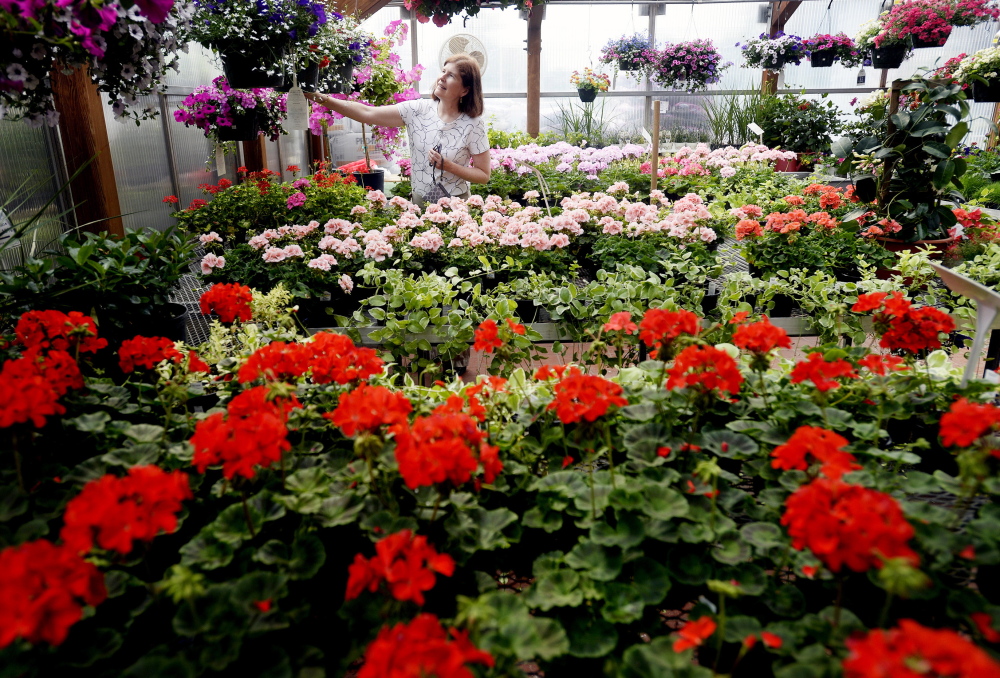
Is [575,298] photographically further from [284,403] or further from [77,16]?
[77,16]

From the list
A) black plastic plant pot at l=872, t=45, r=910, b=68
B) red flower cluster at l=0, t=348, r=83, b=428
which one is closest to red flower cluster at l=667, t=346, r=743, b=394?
red flower cluster at l=0, t=348, r=83, b=428

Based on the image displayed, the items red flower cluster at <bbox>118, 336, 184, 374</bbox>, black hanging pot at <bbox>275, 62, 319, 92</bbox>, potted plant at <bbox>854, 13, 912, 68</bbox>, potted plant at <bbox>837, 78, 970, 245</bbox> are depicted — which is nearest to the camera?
red flower cluster at <bbox>118, 336, 184, 374</bbox>

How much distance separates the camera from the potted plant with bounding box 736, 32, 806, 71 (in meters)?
7.00

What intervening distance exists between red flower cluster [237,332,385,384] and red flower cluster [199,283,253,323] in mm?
421

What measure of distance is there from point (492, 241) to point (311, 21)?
37.9 inches

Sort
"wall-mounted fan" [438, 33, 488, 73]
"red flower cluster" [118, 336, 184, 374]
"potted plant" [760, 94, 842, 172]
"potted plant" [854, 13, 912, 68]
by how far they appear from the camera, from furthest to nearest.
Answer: "wall-mounted fan" [438, 33, 488, 73] < "potted plant" [760, 94, 842, 172] < "potted plant" [854, 13, 912, 68] < "red flower cluster" [118, 336, 184, 374]

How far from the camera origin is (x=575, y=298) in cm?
191

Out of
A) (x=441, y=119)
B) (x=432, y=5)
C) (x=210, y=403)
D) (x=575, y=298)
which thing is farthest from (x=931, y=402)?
(x=432, y=5)

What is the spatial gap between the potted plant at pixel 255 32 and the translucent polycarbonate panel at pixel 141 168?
552mm

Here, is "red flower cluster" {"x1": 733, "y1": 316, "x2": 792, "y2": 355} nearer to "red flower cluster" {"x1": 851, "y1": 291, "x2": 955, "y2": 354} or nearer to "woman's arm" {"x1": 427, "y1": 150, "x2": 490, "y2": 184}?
"red flower cluster" {"x1": 851, "y1": 291, "x2": 955, "y2": 354}

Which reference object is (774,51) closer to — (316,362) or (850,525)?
(316,362)

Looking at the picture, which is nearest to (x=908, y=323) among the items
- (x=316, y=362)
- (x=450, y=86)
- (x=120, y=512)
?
(x=316, y=362)

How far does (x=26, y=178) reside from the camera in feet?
6.30

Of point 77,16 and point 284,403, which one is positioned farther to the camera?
point 284,403
